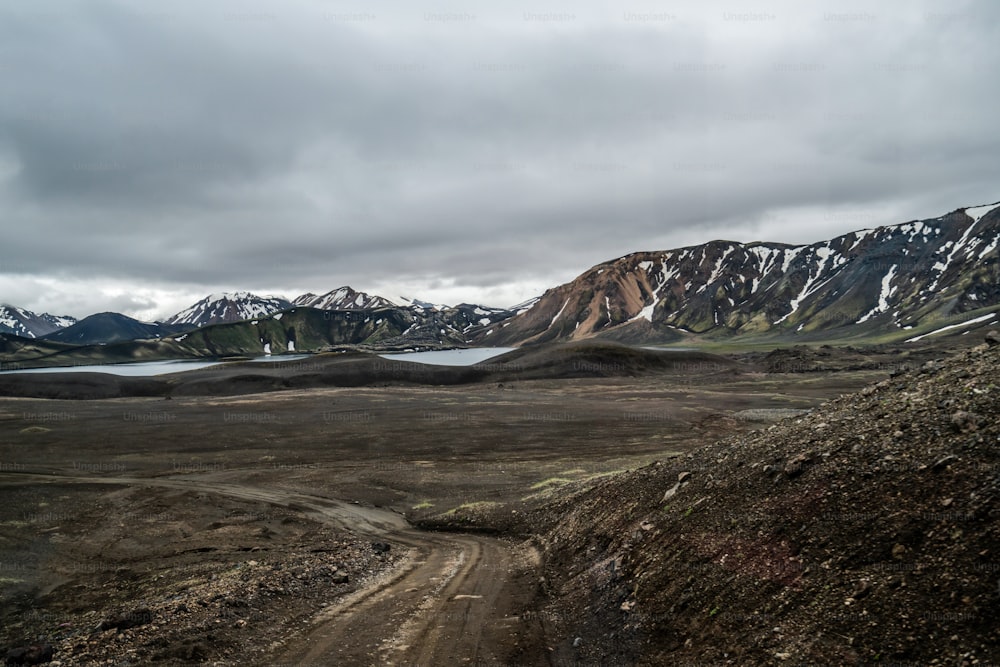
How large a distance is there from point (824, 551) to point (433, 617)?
939 cm

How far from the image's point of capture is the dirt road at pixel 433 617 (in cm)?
1170

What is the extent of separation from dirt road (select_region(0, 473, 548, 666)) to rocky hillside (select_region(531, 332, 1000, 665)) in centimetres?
132

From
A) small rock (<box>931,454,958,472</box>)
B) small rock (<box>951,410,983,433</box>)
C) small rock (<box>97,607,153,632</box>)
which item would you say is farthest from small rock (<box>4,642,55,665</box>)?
small rock (<box>951,410,983,433</box>)

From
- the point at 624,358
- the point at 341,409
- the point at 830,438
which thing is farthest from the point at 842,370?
the point at 830,438

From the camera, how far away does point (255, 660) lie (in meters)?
11.7

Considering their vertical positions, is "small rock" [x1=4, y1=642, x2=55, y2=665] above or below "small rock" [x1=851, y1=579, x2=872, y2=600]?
below

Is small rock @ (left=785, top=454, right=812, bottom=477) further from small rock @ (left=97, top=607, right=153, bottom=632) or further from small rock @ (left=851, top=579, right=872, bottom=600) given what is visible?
small rock @ (left=97, top=607, right=153, bottom=632)

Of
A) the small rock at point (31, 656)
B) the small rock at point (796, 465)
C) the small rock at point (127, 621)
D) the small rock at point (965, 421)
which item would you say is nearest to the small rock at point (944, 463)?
the small rock at point (965, 421)

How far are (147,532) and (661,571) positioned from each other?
23654 mm

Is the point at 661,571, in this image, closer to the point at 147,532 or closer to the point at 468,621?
the point at 468,621

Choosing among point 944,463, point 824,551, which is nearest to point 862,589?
point 824,551

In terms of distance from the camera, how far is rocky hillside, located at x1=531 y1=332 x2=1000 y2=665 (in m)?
8.09

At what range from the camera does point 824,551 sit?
33.8ft

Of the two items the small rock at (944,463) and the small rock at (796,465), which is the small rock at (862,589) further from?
the small rock at (796,465)
